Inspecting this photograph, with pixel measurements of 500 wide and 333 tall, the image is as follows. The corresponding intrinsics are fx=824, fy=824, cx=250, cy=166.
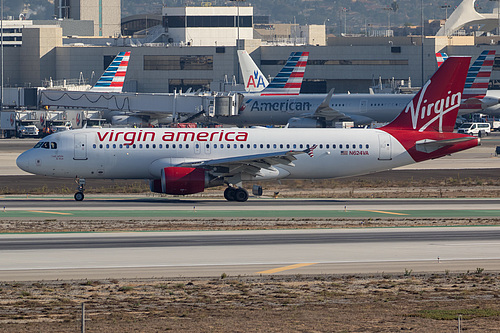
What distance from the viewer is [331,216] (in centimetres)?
4422

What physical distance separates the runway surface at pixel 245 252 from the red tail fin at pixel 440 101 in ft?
44.9

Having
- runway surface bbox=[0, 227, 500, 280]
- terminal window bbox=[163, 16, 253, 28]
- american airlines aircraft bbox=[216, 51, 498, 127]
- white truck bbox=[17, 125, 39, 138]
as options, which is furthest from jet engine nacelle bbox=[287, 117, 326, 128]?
terminal window bbox=[163, 16, 253, 28]

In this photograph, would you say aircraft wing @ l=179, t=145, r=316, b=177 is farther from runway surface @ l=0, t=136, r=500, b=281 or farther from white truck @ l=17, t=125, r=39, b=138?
white truck @ l=17, t=125, r=39, b=138

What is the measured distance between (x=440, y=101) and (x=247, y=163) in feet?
42.7

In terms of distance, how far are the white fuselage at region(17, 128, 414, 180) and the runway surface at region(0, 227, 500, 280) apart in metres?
12.6

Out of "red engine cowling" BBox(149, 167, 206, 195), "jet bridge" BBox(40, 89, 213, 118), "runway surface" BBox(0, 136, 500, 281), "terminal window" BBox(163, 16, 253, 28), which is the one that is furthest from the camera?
"terminal window" BBox(163, 16, 253, 28)

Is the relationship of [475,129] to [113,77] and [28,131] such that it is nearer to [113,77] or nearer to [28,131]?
[113,77]

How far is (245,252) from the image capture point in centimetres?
3325

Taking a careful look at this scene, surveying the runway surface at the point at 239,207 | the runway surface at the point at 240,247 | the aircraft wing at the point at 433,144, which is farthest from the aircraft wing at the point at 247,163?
the aircraft wing at the point at 433,144

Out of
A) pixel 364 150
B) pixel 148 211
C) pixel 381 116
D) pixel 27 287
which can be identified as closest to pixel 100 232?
pixel 148 211

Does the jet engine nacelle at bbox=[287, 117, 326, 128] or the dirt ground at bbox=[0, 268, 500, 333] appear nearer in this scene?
the dirt ground at bbox=[0, 268, 500, 333]

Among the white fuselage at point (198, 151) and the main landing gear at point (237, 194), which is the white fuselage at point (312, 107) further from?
the main landing gear at point (237, 194)

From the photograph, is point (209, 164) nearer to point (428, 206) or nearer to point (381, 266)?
point (428, 206)

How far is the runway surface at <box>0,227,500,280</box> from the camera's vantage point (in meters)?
29.6
